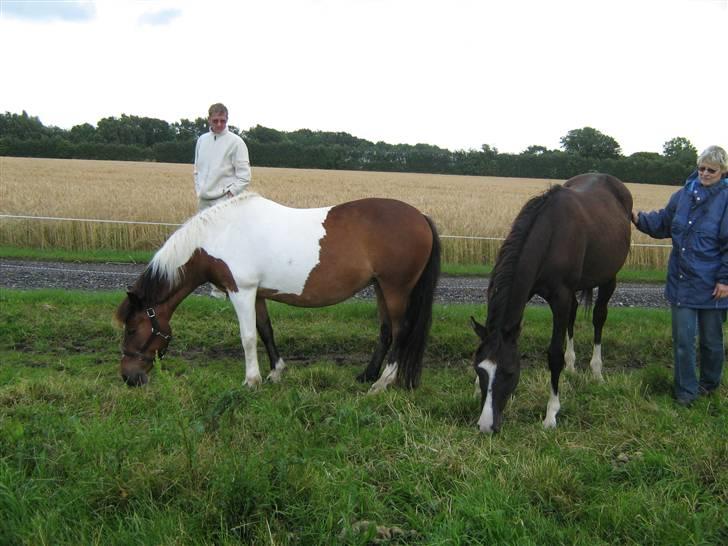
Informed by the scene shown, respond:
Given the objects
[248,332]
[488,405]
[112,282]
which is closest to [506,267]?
[488,405]

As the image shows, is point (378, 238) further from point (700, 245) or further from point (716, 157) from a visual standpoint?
point (716, 157)

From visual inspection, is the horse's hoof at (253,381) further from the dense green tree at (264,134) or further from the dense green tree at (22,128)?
the dense green tree at (22,128)

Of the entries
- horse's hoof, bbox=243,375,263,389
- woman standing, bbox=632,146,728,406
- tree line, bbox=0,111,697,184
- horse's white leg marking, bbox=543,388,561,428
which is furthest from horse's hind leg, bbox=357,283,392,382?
tree line, bbox=0,111,697,184

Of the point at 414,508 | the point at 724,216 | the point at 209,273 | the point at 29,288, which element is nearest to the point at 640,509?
the point at 414,508

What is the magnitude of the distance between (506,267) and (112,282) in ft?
24.8

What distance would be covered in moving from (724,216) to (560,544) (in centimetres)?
325

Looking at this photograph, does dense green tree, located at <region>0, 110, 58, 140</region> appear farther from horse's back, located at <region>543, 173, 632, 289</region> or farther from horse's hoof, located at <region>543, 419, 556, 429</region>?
horse's hoof, located at <region>543, 419, 556, 429</region>

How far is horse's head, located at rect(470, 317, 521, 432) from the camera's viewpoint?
419 cm

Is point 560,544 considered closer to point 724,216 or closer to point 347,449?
point 347,449

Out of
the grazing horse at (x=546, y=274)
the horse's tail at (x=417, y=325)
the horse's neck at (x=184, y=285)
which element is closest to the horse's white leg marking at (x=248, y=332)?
the horse's neck at (x=184, y=285)

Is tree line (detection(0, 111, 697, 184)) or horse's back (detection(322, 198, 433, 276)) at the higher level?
tree line (detection(0, 111, 697, 184))

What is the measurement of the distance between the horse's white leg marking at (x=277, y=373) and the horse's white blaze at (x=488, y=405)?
2.18m

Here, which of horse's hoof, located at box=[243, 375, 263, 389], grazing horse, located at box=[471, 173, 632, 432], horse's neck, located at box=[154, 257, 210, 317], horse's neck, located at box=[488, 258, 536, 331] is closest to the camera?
grazing horse, located at box=[471, 173, 632, 432]

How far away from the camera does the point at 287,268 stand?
17.6ft
